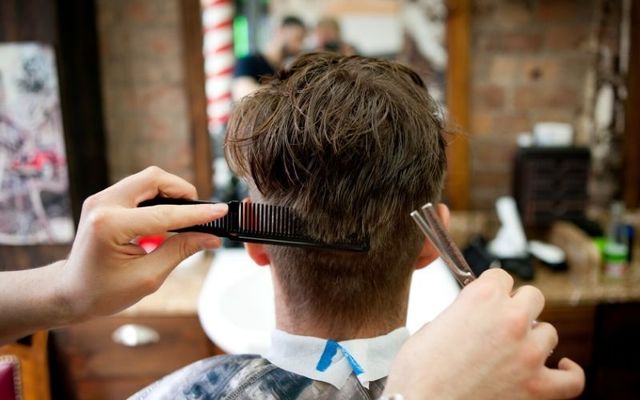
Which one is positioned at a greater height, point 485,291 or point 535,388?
point 485,291

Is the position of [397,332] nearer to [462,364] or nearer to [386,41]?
[462,364]

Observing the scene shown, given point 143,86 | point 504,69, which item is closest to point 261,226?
point 143,86

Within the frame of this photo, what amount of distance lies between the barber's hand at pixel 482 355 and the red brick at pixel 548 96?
1.70 meters

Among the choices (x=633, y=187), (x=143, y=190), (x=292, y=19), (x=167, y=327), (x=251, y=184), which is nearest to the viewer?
(x=143, y=190)

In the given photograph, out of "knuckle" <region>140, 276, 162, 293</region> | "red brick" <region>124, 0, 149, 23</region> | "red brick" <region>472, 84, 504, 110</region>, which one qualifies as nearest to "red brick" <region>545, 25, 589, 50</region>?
"red brick" <region>472, 84, 504, 110</region>

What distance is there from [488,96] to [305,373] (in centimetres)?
165

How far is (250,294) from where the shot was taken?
178 cm

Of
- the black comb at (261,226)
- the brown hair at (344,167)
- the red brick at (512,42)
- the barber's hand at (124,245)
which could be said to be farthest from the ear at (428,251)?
the red brick at (512,42)

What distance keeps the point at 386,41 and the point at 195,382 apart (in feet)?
5.17

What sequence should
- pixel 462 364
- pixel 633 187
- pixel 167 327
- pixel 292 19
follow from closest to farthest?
pixel 462 364, pixel 167 327, pixel 292 19, pixel 633 187

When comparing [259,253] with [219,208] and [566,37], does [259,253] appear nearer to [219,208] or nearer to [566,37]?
[219,208]

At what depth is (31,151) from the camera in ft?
6.14

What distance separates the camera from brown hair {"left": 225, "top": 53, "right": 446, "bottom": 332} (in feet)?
2.76

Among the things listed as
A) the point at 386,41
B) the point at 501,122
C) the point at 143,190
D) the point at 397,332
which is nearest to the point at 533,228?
the point at 501,122
